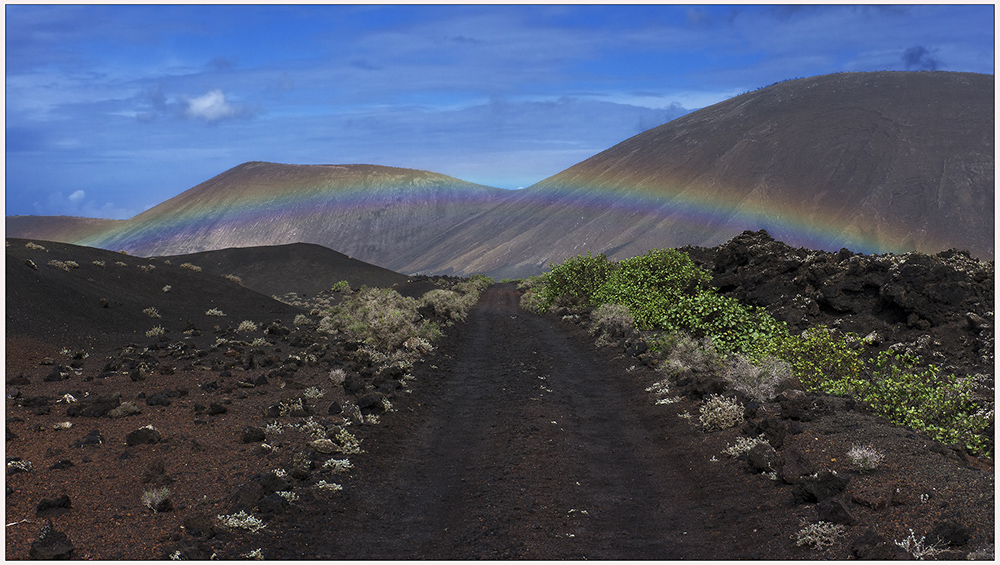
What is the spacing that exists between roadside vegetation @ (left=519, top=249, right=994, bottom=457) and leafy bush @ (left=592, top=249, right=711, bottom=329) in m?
0.03

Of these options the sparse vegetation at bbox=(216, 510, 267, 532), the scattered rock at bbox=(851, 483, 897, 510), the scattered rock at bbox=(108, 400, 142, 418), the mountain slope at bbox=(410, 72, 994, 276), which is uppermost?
the mountain slope at bbox=(410, 72, 994, 276)

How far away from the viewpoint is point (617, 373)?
593 inches

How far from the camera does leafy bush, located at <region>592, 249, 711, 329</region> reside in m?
19.4

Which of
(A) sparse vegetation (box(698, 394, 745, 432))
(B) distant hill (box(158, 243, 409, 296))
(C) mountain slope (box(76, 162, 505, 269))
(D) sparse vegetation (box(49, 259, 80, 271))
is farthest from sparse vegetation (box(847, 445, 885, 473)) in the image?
(C) mountain slope (box(76, 162, 505, 269))

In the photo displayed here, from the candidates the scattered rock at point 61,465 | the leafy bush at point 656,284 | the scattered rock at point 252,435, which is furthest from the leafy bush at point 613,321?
the scattered rock at point 61,465

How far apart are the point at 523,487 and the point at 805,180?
10578 centimetres

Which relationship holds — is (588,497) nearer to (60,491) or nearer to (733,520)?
(733,520)

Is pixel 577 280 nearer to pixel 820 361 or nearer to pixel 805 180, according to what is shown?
pixel 820 361

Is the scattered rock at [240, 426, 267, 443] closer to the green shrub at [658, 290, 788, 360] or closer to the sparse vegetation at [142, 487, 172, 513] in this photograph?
the sparse vegetation at [142, 487, 172, 513]

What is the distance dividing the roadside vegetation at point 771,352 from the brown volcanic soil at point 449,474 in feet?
2.12

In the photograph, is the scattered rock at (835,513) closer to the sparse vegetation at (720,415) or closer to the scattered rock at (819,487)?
the scattered rock at (819,487)

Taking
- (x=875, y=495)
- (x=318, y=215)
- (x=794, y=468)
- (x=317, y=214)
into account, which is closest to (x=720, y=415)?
(x=794, y=468)

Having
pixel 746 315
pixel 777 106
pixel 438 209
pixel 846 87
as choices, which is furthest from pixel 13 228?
pixel 746 315

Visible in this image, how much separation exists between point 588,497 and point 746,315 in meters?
9.72
